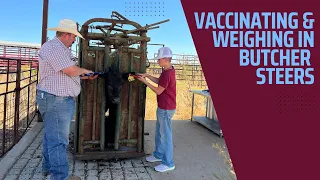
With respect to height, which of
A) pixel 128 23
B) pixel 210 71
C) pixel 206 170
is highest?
pixel 128 23

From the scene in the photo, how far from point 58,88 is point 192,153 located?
8.63 feet

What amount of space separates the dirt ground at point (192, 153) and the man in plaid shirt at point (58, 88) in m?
1.28

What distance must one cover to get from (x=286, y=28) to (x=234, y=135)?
0.95m

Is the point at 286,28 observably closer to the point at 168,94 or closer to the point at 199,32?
the point at 199,32

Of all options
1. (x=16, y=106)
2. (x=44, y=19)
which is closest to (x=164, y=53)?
(x=16, y=106)

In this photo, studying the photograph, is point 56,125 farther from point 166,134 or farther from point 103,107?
point 166,134

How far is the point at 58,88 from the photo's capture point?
334 centimetres

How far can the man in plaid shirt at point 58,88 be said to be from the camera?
10.7 feet

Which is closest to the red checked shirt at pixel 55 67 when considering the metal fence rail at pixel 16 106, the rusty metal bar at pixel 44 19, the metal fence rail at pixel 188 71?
the metal fence rail at pixel 16 106

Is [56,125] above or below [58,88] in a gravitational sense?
below

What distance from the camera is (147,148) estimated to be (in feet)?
17.3

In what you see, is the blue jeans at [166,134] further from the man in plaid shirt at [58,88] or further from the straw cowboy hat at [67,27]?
the straw cowboy hat at [67,27]

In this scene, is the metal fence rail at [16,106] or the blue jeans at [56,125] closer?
the blue jeans at [56,125]

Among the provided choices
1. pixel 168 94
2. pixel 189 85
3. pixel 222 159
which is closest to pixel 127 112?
pixel 168 94
